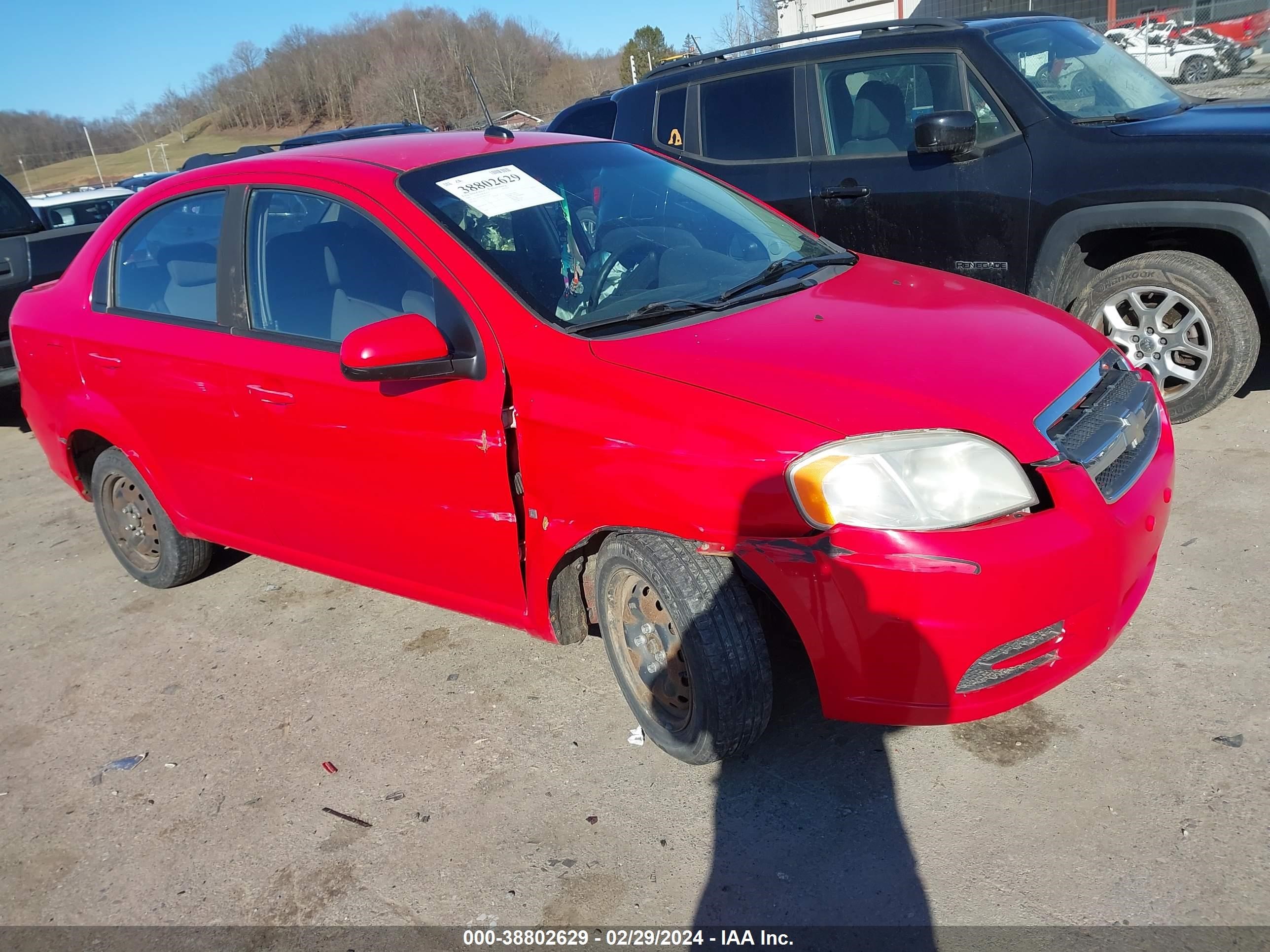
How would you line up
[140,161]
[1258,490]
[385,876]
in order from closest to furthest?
1. [385,876]
2. [1258,490]
3. [140,161]

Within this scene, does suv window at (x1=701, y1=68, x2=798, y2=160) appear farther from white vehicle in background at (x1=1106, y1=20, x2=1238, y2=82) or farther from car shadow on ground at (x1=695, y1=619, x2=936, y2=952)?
white vehicle in background at (x1=1106, y1=20, x2=1238, y2=82)

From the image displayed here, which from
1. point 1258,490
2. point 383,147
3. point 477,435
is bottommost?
point 1258,490

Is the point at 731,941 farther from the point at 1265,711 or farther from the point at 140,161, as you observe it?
the point at 140,161

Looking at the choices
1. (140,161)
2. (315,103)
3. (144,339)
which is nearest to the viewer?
(144,339)

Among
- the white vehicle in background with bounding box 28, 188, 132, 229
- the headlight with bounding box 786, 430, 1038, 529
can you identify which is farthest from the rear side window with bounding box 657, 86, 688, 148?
the white vehicle in background with bounding box 28, 188, 132, 229

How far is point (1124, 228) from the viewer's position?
470 centimetres

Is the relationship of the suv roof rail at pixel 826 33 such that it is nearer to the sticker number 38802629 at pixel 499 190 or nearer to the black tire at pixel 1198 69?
the sticker number 38802629 at pixel 499 190

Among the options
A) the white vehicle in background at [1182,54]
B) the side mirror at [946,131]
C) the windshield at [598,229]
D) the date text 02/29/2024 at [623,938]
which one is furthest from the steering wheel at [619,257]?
the white vehicle in background at [1182,54]

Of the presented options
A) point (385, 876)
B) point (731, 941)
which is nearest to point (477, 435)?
point (385, 876)

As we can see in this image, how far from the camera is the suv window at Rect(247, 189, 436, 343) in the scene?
123 inches

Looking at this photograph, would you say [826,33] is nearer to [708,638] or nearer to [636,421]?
[636,421]

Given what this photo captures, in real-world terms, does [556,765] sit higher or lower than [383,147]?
lower

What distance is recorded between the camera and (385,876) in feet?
8.65

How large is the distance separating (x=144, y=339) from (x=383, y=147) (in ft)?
3.95
